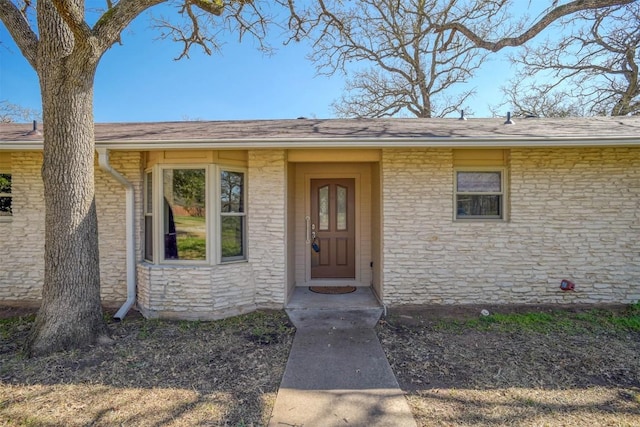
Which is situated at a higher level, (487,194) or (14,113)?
(14,113)

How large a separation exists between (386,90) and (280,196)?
37.7ft

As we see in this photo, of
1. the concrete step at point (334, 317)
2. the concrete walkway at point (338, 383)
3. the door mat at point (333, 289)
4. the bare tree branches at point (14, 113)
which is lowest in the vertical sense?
the concrete walkway at point (338, 383)

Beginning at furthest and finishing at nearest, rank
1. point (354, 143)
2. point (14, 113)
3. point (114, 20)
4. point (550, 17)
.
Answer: point (14, 113)
point (550, 17)
point (354, 143)
point (114, 20)

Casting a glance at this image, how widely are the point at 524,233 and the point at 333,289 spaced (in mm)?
3381

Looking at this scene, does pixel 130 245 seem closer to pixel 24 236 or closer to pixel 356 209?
pixel 24 236

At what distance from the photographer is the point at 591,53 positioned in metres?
11.1

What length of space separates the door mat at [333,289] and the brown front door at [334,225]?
0.25 meters

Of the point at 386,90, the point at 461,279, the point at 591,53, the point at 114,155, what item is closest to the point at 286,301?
the point at 461,279

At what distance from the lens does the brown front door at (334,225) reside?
21.4 ft

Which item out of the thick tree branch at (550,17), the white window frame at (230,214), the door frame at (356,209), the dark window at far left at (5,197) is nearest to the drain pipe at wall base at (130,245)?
the white window frame at (230,214)

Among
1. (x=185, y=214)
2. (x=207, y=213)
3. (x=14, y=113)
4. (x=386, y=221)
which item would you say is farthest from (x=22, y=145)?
(x=14, y=113)

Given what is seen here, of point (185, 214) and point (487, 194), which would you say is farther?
point (487, 194)

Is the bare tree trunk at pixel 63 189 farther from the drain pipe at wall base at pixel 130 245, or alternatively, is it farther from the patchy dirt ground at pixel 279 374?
the drain pipe at wall base at pixel 130 245

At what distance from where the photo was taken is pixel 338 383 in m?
3.09
